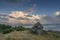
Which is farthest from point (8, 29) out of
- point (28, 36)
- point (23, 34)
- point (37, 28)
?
point (28, 36)

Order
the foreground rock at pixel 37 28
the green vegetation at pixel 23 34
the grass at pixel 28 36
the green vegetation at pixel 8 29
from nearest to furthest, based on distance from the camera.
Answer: the grass at pixel 28 36 < the green vegetation at pixel 23 34 < the foreground rock at pixel 37 28 < the green vegetation at pixel 8 29

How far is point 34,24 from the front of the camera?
26641mm

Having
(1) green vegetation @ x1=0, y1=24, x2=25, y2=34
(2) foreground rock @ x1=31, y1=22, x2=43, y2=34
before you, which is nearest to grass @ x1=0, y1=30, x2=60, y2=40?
(2) foreground rock @ x1=31, y1=22, x2=43, y2=34

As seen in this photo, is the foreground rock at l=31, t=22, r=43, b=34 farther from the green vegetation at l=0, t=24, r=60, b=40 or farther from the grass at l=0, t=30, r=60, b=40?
the grass at l=0, t=30, r=60, b=40

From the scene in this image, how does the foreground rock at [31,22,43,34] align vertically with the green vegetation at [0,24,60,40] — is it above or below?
above

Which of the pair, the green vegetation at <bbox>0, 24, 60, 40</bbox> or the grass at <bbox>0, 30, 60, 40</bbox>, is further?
the green vegetation at <bbox>0, 24, 60, 40</bbox>

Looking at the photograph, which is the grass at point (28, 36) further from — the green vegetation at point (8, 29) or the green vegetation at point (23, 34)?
the green vegetation at point (8, 29)

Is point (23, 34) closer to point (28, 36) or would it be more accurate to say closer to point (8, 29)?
point (28, 36)

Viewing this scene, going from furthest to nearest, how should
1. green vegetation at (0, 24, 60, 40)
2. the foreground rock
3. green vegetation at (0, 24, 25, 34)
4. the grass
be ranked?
green vegetation at (0, 24, 25, 34) < the foreground rock < green vegetation at (0, 24, 60, 40) < the grass

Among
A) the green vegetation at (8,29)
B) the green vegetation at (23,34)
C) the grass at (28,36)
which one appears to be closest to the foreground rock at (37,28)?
the green vegetation at (23,34)

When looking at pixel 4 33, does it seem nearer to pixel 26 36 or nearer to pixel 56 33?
pixel 26 36

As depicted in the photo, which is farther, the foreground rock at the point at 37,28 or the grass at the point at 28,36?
the foreground rock at the point at 37,28

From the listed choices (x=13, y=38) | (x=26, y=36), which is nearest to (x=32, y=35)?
(x=26, y=36)

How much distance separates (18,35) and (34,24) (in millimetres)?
3766
